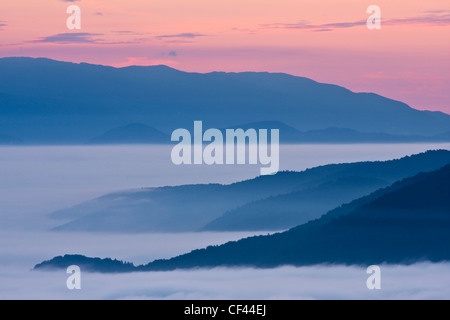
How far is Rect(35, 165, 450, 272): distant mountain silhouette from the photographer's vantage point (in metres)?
67.8

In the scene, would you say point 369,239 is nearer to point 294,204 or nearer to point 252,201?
point 294,204

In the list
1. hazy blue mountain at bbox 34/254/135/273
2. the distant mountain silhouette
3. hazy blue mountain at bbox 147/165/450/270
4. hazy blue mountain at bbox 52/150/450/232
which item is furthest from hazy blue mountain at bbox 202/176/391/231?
hazy blue mountain at bbox 34/254/135/273

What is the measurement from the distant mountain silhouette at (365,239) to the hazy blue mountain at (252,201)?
2332 centimetres

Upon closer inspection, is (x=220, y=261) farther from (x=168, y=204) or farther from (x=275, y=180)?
(x=168, y=204)

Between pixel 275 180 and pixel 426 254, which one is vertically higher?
pixel 275 180

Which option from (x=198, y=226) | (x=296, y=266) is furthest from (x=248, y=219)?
(x=296, y=266)

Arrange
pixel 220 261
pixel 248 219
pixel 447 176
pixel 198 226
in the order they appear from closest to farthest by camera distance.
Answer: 1. pixel 220 261
2. pixel 447 176
3. pixel 248 219
4. pixel 198 226

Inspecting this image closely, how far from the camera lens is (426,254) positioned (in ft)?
216

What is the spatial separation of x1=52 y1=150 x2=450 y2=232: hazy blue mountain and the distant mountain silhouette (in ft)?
76.5

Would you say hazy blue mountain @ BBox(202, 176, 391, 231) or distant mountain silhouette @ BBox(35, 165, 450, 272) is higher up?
hazy blue mountain @ BBox(202, 176, 391, 231)

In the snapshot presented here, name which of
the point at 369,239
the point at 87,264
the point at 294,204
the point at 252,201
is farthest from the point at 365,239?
the point at 252,201

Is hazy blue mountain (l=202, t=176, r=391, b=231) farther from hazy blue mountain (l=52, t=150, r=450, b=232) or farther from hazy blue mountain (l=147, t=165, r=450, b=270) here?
hazy blue mountain (l=147, t=165, r=450, b=270)

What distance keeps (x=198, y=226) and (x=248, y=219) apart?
1510cm

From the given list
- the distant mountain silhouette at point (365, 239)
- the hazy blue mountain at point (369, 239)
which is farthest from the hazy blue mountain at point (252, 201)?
the hazy blue mountain at point (369, 239)
